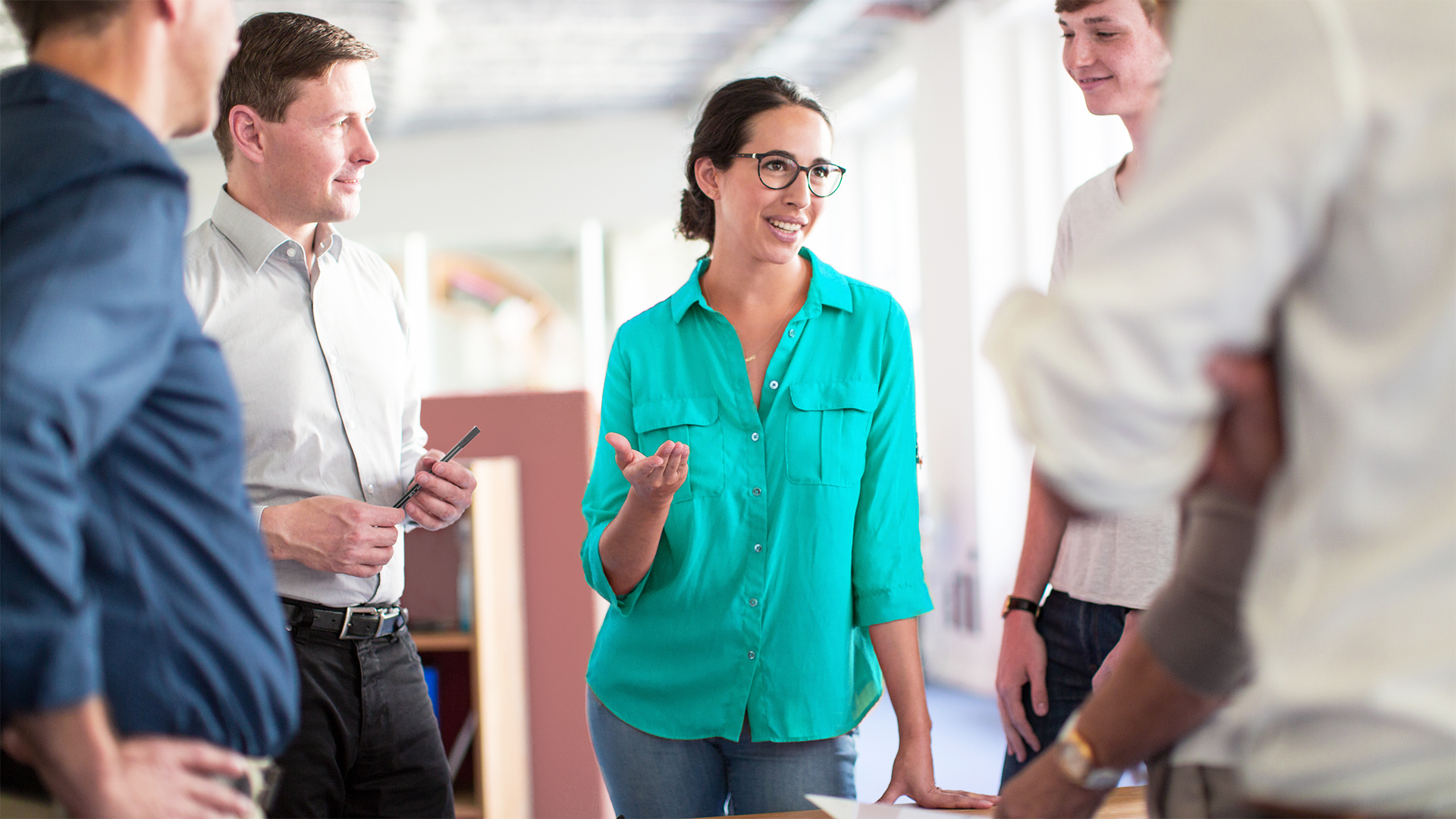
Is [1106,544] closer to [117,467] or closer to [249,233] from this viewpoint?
[117,467]

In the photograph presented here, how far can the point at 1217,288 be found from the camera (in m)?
0.62

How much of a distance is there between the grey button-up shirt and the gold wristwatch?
4.01 feet

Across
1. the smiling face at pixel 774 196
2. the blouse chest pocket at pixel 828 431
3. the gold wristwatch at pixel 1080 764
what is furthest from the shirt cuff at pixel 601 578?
the gold wristwatch at pixel 1080 764

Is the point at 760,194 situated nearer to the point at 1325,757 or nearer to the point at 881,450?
the point at 881,450

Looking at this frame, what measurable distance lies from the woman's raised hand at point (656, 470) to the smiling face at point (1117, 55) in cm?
92

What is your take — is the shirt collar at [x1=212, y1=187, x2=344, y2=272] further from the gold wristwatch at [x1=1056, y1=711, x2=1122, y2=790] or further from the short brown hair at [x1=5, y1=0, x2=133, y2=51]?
the gold wristwatch at [x1=1056, y1=711, x2=1122, y2=790]

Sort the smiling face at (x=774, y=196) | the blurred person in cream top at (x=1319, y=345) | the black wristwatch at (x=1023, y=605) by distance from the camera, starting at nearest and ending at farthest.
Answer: the blurred person in cream top at (x=1319, y=345), the black wristwatch at (x=1023, y=605), the smiling face at (x=774, y=196)

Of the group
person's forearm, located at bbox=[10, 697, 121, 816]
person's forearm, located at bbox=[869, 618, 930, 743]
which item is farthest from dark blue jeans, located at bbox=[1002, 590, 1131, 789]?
person's forearm, located at bbox=[10, 697, 121, 816]

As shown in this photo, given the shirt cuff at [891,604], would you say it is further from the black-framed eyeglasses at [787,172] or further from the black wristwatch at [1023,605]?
the black-framed eyeglasses at [787,172]

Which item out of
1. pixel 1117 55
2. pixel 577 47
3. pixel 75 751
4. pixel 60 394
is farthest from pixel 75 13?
pixel 577 47

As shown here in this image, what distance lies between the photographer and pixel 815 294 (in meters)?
1.81

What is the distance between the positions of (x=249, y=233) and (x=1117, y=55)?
1477 millimetres

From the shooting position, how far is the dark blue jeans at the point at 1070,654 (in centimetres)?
166

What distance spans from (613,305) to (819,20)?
3944mm
